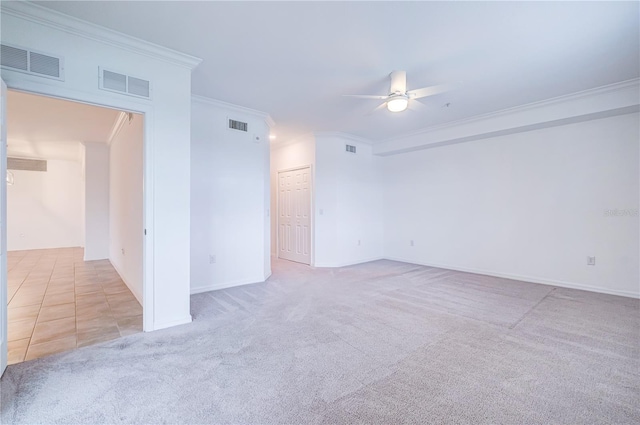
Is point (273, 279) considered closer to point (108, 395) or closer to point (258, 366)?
point (258, 366)

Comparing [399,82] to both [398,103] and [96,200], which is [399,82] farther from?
[96,200]

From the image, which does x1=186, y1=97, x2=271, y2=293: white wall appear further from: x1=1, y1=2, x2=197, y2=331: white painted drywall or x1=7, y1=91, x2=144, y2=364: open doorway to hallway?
x1=1, y1=2, x2=197, y2=331: white painted drywall

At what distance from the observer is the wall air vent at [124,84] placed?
2.47 meters

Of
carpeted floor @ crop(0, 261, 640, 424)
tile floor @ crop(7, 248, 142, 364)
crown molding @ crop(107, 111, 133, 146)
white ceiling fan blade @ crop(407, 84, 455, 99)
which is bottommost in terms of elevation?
carpeted floor @ crop(0, 261, 640, 424)

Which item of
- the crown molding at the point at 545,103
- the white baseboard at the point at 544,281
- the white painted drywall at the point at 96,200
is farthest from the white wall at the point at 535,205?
the white painted drywall at the point at 96,200

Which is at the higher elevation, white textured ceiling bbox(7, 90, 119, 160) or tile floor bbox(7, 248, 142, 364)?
white textured ceiling bbox(7, 90, 119, 160)

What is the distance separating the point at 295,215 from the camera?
249 inches

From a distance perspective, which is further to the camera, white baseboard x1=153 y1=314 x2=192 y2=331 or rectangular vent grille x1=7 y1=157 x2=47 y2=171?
rectangular vent grille x1=7 y1=157 x2=47 y2=171

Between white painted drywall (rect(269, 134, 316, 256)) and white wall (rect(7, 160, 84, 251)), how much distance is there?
234 inches

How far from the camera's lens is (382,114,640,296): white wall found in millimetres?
3898

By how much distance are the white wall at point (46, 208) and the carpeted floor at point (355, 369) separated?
25.4 ft

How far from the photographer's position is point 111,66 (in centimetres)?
251

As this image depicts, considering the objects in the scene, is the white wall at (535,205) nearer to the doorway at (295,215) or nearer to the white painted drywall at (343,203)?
the white painted drywall at (343,203)

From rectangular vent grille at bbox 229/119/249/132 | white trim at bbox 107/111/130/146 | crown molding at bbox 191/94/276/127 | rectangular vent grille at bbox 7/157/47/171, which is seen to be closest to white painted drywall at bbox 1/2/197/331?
crown molding at bbox 191/94/276/127
